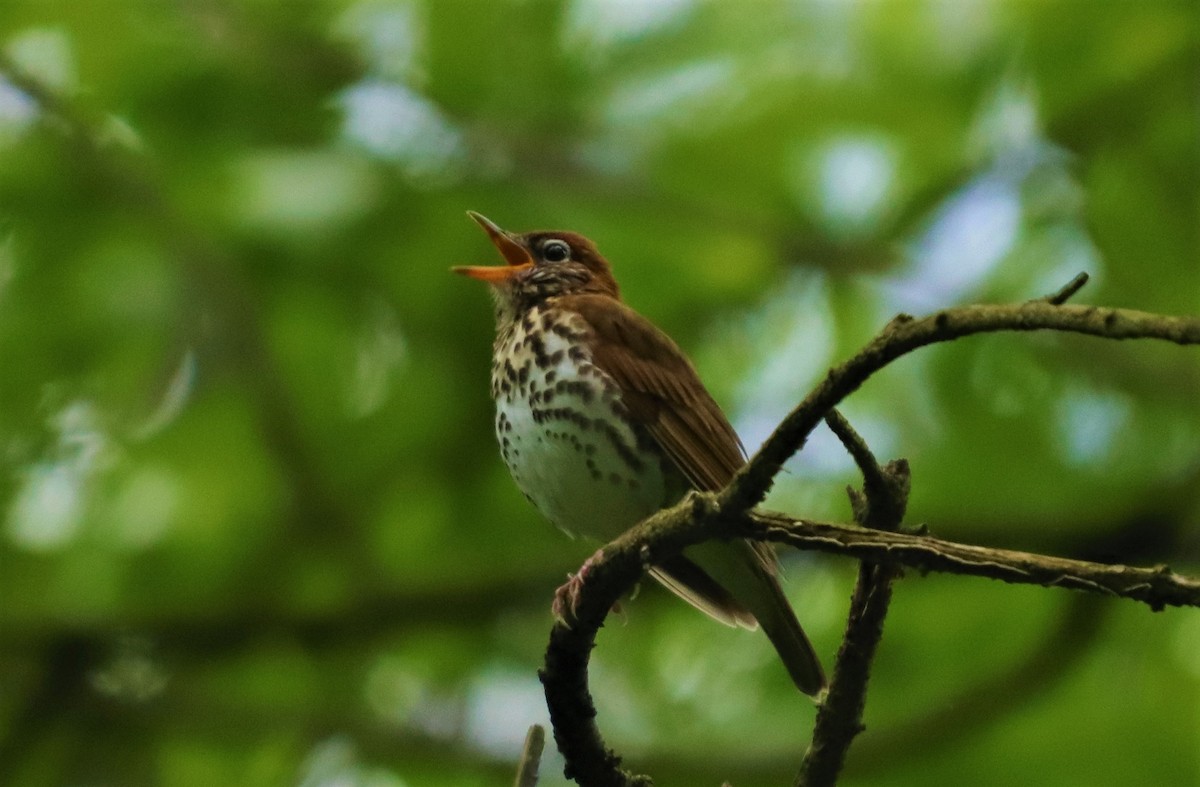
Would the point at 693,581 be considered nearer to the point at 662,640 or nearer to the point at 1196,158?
the point at 662,640

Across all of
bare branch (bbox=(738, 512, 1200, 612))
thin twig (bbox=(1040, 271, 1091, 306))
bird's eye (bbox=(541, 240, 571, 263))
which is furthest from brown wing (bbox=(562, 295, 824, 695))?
thin twig (bbox=(1040, 271, 1091, 306))

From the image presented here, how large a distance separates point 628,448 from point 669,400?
16 centimetres

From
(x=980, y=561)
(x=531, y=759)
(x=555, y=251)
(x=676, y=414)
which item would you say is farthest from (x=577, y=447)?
(x=980, y=561)

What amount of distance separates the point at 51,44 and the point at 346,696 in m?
2.29

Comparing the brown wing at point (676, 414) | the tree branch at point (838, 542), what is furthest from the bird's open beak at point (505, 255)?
the tree branch at point (838, 542)

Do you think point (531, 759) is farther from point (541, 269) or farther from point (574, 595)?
point (541, 269)

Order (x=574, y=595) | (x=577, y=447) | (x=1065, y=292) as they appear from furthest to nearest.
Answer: (x=577, y=447) < (x=574, y=595) < (x=1065, y=292)

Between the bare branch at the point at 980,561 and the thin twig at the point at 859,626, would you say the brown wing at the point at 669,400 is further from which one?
the bare branch at the point at 980,561

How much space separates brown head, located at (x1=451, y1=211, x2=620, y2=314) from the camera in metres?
4.24

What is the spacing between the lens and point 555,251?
443 centimetres

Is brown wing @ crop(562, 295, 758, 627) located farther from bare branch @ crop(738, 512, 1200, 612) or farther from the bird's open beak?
bare branch @ crop(738, 512, 1200, 612)

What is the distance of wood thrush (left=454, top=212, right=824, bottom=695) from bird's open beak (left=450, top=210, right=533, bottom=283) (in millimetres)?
322

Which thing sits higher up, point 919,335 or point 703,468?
point 703,468

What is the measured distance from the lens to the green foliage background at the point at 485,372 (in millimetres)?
4949
